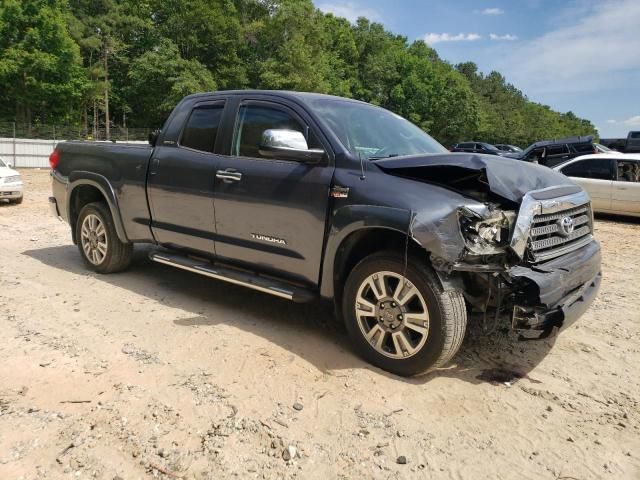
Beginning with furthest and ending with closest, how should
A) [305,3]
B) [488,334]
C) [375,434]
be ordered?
[305,3]
[488,334]
[375,434]

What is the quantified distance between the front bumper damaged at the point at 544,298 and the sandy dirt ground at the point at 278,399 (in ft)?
1.61

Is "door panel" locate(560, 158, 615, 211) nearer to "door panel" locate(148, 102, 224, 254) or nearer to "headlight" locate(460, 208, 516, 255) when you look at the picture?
"headlight" locate(460, 208, 516, 255)

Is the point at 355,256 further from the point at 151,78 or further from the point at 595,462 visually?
the point at 151,78

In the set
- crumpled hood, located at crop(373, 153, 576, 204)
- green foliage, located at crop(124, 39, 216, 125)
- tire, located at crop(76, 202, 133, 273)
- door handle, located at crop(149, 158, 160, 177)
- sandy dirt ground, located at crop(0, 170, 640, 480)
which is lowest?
sandy dirt ground, located at crop(0, 170, 640, 480)

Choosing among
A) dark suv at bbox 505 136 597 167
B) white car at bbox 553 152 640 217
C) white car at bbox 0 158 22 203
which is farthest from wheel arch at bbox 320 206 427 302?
dark suv at bbox 505 136 597 167

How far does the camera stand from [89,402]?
3141mm

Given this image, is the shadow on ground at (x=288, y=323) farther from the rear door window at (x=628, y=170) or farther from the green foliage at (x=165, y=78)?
the green foliage at (x=165, y=78)

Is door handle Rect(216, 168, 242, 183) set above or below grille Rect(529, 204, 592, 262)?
above

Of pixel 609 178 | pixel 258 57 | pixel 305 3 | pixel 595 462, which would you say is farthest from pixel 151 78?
pixel 595 462

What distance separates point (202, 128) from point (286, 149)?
1436mm

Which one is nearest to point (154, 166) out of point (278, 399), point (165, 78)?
point (278, 399)

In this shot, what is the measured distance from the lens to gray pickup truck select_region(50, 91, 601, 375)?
3.25m

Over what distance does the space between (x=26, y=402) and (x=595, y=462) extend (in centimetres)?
321

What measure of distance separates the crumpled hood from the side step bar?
3.77 feet
